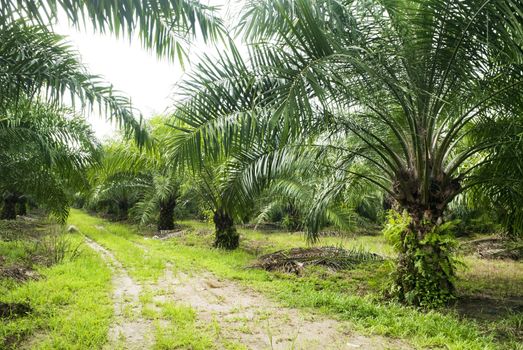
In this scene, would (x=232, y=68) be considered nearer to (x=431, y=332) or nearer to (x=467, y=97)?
(x=467, y=97)

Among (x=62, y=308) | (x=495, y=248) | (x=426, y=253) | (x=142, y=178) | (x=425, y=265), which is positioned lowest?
(x=62, y=308)

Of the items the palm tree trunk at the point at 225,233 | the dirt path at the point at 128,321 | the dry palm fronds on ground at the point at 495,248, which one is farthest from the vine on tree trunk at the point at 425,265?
the palm tree trunk at the point at 225,233

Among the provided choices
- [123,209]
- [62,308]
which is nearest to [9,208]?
[123,209]

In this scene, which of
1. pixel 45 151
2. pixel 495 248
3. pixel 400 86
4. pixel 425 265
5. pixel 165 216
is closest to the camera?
pixel 400 86

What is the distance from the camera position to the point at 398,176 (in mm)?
5301

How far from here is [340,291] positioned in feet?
19.2

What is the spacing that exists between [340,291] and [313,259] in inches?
84.4

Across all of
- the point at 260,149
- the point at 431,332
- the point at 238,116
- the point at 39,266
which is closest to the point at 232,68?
the point at 238,116

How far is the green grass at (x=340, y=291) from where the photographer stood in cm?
388

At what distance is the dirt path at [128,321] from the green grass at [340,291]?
1.97 ft

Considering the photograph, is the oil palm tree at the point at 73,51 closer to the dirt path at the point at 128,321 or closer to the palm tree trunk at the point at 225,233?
the dirt path at the point at 128,321

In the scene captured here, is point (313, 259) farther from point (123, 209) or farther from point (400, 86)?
point (123, 209)

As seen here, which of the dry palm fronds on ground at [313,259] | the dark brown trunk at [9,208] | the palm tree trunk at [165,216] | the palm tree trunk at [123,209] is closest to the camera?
the dry palm fronds on ground at [313,259]

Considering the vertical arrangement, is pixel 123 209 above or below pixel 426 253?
below
